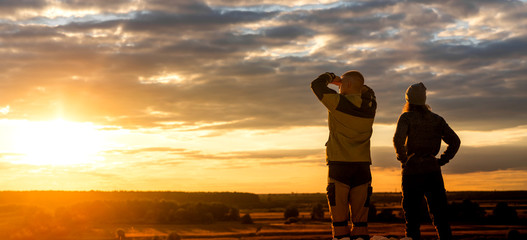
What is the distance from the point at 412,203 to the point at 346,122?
5.23 ft

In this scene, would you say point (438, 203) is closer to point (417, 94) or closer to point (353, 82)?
point (417, 94)

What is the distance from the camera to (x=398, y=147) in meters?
7.67

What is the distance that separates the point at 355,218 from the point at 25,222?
10562 cm

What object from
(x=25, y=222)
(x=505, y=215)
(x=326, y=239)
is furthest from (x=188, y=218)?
(x=505, y=215)

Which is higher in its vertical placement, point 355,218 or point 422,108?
point 422,108

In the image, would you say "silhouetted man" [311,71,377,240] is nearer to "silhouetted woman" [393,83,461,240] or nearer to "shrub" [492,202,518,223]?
"silhouetted woman" [393,83,461,240]

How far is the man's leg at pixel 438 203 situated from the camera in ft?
25.2

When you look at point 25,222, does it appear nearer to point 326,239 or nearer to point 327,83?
point 326,239

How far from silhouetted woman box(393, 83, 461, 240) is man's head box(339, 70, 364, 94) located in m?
0.81

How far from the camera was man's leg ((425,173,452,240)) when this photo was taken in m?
7.68

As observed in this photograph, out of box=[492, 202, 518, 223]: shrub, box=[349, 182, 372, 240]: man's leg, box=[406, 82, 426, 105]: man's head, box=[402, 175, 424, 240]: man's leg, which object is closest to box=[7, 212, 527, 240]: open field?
box=[492, 202, 518, 223]: shrub

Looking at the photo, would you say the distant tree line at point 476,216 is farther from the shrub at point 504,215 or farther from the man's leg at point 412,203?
the man's leg at point 412,203

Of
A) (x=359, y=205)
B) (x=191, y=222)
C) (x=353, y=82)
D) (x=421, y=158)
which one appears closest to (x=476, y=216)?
(x=191, y=222)

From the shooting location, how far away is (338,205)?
7387 millimetres
